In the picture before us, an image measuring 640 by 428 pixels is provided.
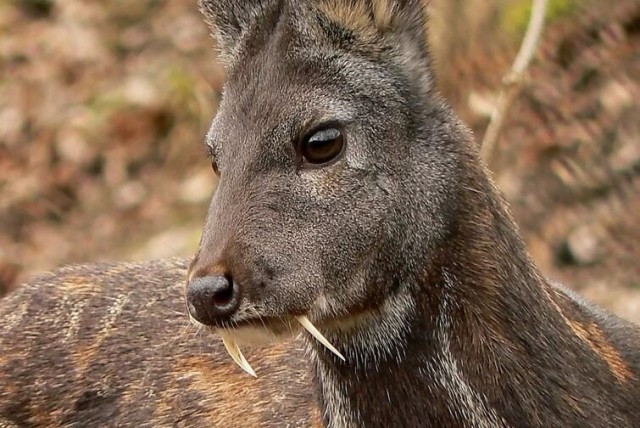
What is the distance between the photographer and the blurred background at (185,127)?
9047 mm

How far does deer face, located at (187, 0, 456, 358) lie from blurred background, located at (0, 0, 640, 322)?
7.96 feet

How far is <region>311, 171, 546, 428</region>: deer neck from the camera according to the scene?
14.9ft

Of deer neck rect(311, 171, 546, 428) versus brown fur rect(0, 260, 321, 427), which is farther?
brown fur rect(0, 260, 321, 427)

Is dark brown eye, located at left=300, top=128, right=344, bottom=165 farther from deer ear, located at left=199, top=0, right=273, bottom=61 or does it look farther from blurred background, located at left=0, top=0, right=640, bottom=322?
blurred background, located at left=0, top=0, right=640, bottom=322

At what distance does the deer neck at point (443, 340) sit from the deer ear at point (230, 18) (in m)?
1.16

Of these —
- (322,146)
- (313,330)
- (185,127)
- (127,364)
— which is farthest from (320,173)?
(185,127)

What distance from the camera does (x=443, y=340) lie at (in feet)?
15.0

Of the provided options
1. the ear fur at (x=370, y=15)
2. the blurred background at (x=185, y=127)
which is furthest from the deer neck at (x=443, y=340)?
the blurred background at (x=185, y=127)

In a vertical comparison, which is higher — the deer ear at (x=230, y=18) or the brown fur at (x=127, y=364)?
the deer ear at (x=230, y=18)

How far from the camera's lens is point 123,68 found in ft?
45.4

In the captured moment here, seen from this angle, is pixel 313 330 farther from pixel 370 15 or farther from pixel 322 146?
pixel 370 15

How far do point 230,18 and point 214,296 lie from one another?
4.44 ft

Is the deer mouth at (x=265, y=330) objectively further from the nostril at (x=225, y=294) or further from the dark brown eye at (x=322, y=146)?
the dark brown eye at (x=322, y=146)

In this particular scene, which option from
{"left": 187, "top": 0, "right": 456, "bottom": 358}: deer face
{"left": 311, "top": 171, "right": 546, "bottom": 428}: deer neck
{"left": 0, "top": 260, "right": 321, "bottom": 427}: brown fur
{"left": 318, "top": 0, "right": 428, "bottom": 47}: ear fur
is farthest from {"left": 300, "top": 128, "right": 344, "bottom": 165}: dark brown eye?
{"left": 0, "top": 260, "right": 321, "bottom": 427}: brown fur
